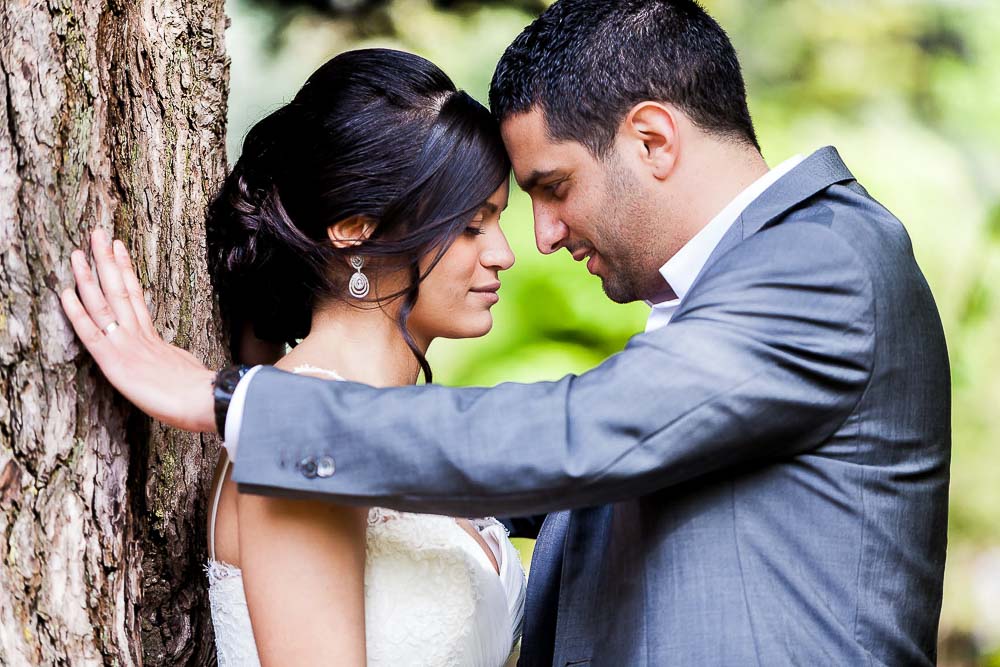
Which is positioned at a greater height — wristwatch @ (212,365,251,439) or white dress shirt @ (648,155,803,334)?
white dress shirt @ (648,155,803,334)

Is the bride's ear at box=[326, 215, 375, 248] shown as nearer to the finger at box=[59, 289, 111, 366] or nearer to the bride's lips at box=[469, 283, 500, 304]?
the bride's lips at box=[469, 283, 500, 304]

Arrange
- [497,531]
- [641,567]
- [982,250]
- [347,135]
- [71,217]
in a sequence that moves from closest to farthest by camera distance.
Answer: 1. [71,217]
2. [641,567]
3. [347,135]
4. [497,531]
5. [982,250]

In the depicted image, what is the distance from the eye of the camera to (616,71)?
1899 mm

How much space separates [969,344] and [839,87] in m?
1.02

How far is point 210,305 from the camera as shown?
191 centimetres

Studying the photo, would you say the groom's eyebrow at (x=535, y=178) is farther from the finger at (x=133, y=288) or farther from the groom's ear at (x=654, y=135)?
the finger at (x=133, y=288)

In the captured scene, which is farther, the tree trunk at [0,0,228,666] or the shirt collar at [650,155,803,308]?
the shirt collar at [650,155,803,308]

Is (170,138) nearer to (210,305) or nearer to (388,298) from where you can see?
(210,305)

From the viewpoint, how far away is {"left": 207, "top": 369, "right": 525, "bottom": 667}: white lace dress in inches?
67.0

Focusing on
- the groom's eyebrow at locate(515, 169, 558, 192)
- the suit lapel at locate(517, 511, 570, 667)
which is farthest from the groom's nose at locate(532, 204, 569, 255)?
the suit lapel at locate(517, 511, 570, 667)

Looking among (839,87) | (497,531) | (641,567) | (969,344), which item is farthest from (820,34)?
(641,567)

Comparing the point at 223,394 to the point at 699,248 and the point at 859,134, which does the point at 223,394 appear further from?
the point at 859,134

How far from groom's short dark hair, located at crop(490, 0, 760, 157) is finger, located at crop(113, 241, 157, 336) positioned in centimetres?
75

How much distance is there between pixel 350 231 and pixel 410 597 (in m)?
0.61
